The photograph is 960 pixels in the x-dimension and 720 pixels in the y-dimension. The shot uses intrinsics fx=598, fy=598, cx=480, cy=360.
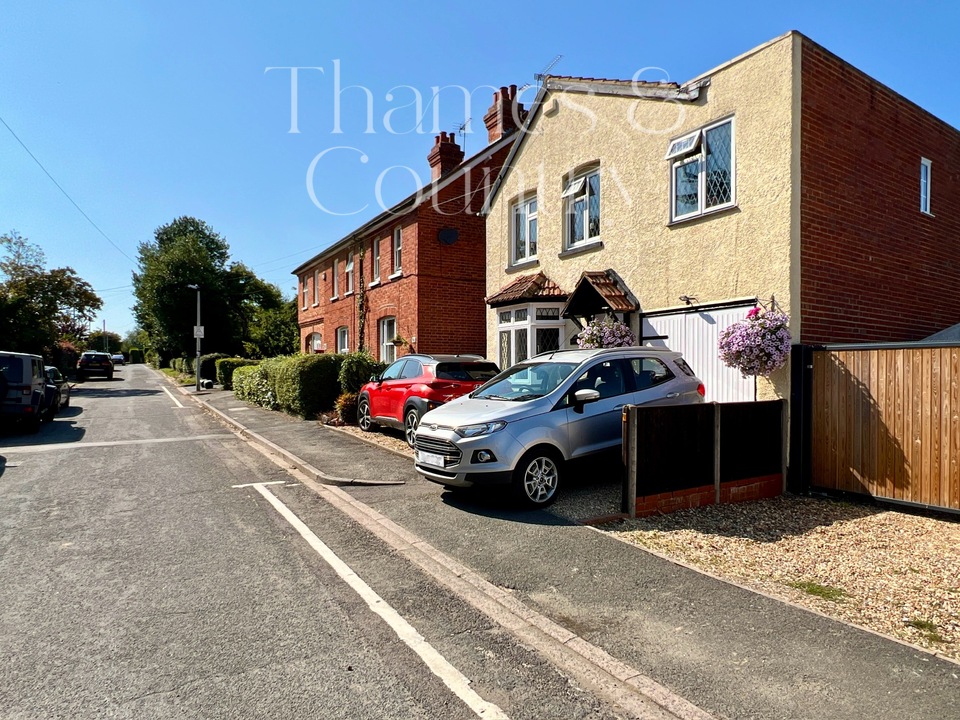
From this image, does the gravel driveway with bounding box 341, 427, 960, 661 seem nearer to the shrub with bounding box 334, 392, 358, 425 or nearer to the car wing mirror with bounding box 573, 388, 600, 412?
the car wing mirror with bounding box 573, 388, 600, 412

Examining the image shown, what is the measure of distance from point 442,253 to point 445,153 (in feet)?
14.0

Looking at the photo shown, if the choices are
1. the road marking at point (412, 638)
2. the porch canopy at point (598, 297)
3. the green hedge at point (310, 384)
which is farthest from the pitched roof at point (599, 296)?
the road marking at point (412, 638)

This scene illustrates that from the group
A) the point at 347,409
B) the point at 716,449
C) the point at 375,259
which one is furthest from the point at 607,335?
the point at 375,259

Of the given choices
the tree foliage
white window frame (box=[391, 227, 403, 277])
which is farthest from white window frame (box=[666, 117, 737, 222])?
the tree foliage

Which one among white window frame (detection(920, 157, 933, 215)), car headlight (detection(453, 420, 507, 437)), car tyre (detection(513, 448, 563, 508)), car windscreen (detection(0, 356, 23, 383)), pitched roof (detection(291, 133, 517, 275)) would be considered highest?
pitched roof (detection(291, 133, 517, 275))

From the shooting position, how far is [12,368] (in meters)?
13.5

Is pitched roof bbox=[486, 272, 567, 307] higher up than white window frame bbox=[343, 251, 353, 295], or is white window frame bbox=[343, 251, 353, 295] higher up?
white window frame bbox=[343, 251, 353, 295]

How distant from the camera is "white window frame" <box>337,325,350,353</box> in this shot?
79.5ft

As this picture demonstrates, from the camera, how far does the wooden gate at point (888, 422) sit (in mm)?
6715

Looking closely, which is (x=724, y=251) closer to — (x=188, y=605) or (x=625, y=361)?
(x=625, y=361)

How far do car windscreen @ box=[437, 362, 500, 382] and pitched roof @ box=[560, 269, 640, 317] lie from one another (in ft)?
7.14

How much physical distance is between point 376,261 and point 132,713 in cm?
1917

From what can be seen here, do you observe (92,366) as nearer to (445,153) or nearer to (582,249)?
(445,153)

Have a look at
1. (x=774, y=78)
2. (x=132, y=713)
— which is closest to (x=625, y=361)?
(x=774, y=78)
